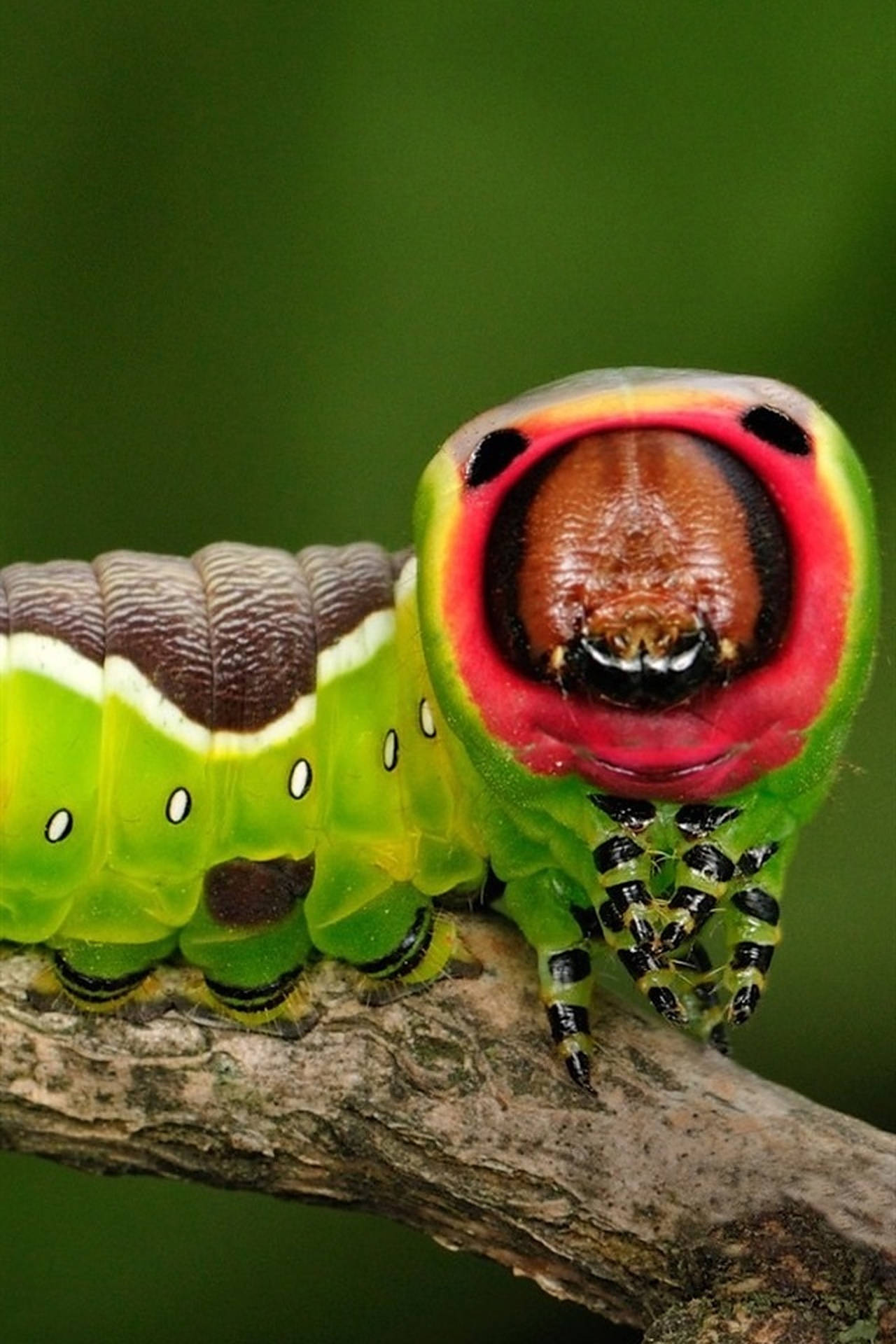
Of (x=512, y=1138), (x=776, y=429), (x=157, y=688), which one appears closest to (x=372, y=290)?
(x=157, y=688)

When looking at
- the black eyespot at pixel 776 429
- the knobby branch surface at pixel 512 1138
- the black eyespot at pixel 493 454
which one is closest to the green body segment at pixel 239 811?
the knobby branch surface at pixel 512 1138

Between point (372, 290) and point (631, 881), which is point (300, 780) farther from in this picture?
point (372, 290)

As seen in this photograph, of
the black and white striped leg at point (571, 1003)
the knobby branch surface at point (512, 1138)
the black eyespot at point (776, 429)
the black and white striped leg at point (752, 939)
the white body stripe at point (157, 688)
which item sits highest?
the black eyespot at point (776, 429)

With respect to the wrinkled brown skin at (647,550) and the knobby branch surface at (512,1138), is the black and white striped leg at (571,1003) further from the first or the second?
the wrinkled brown skin at (647,550)

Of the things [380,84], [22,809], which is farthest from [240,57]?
[22,809]

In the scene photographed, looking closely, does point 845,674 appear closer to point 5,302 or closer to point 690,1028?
point 690,1028

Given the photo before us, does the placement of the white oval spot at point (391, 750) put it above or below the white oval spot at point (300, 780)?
above

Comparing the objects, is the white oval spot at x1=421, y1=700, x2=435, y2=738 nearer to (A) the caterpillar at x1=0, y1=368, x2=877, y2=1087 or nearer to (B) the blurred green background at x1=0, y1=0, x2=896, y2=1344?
(A) the caterpillar at x1=0, y1=368, x2=877, y2=1087
